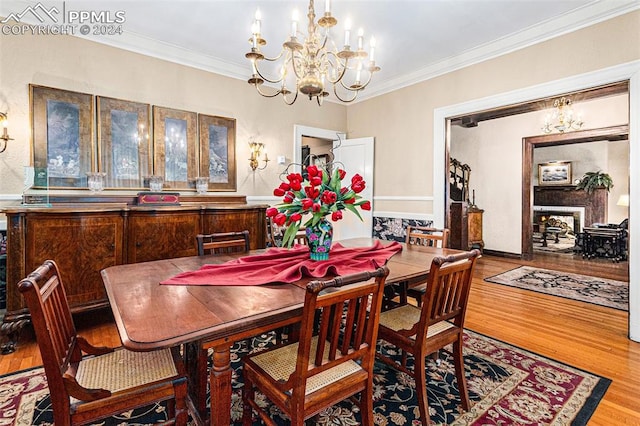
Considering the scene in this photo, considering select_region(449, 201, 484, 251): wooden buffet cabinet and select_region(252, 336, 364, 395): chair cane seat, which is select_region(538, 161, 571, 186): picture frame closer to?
select_region(449, 201, 484, 251): wooden buffet cabinet

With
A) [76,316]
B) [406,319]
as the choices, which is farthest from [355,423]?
[76,316]

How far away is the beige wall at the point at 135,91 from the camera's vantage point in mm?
2785

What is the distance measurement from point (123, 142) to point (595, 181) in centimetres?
982

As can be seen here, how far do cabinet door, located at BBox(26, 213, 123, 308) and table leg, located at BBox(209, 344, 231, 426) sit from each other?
7.07ft

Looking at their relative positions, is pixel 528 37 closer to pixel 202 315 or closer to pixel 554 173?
pixel 202 315

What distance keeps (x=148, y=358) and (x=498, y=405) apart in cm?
186

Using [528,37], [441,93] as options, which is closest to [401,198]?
[441,93]

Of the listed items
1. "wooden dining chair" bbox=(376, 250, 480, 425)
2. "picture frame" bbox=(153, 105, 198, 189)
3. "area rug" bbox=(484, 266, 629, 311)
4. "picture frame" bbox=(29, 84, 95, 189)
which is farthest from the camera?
"area rug" bbox=(484, 266, 629, 311)

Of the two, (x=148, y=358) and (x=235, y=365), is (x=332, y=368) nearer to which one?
(x=148, y=358)

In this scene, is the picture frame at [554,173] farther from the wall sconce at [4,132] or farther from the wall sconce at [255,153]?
the wall sconce at [4,132]

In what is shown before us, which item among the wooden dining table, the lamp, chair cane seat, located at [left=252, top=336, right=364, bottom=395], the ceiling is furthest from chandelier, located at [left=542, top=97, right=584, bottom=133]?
chair cane seat, located at [left=252, top=336, right=364, bottom=395]

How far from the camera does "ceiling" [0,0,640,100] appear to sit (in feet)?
9.18

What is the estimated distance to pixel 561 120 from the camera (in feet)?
17.1

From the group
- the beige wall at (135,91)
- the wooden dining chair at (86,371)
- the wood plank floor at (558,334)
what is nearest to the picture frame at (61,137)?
the beige wall at (135,91)
